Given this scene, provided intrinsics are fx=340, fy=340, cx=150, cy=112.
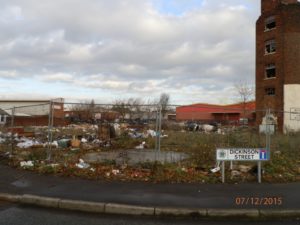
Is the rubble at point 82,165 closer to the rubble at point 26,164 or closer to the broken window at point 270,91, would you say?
the rubble at point 26,164

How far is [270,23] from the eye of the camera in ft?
136

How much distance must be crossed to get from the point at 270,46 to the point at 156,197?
37.8 meters

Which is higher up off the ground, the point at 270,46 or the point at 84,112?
the point at 270,46

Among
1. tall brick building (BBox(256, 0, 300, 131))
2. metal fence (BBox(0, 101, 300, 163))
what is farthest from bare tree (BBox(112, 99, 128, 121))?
tall brick building (BBox(256, 0, 300, 131))

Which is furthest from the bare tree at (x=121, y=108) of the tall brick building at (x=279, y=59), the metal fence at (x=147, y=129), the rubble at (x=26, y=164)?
the tall brick building at (x=279, y=59)

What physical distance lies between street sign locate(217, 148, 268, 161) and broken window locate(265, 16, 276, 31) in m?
35.5

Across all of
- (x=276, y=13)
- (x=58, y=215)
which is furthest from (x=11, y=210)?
(x=276, y=13)

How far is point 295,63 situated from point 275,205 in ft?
116

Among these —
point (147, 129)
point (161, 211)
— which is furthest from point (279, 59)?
point (161, 211)

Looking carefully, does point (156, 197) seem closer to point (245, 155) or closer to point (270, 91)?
point (245, 155)

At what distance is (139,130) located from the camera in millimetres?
18250

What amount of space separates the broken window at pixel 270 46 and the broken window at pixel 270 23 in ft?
5.66

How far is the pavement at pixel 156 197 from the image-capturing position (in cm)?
691
